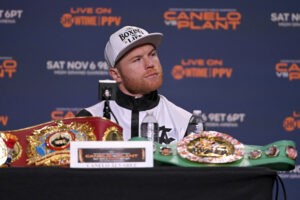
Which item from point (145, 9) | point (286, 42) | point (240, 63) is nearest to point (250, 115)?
point (240, 63)

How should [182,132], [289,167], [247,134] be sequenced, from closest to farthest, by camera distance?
[289,167], [182,132], [247,134]

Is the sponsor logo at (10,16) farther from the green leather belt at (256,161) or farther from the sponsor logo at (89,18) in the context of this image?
the green leather belt at (256,161)

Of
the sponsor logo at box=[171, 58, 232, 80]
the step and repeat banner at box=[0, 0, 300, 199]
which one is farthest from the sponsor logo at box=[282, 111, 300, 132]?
the sponsor logo at box=[171, 58, 232, 80]

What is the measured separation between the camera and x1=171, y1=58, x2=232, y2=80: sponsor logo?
3406 mm

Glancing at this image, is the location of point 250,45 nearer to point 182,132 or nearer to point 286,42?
point 286,42

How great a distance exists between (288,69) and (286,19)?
357 millimetres

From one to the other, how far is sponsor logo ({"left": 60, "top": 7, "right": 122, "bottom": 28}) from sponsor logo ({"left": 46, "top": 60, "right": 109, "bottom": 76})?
27 cm

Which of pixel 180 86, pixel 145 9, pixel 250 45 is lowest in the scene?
pixel 180 86

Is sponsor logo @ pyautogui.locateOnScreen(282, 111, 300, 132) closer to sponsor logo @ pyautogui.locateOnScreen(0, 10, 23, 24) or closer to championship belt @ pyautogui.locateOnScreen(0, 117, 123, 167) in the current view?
sponsor logo @ pyautogui.locateOnScreen(0, 10, 23, 24)

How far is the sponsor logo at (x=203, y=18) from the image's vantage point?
3422mm

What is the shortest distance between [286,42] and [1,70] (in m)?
2.02

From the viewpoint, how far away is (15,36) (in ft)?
11.3

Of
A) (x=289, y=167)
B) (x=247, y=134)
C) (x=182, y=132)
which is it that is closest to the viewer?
(x=289, y=167)

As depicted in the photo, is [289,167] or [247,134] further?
[247,134]
